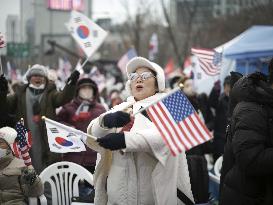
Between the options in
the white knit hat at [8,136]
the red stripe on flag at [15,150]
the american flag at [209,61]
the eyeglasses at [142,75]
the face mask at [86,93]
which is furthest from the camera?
the american flag at [209,61]

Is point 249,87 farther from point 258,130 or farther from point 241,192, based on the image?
point 241,192

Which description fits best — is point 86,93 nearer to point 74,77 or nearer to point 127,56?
point 74,77

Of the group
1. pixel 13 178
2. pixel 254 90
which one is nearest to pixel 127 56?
pixel 13 178

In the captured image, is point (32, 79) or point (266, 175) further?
point (32, 79)

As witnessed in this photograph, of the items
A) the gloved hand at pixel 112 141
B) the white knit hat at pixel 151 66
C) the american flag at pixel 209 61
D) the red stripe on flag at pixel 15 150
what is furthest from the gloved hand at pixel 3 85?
the american flag at pixel 209 61

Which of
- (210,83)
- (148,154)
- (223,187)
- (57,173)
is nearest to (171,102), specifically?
(148,154)

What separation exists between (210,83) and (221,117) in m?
4.20

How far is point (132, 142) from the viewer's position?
362 centimetres

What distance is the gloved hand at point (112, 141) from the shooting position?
11.4ft

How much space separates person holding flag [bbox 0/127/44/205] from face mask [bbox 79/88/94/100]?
2.52 meters

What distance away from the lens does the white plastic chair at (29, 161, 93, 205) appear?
570 cm

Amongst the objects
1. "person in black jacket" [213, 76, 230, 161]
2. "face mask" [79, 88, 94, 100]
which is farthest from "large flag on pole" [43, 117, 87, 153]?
"person in black jacket" [213, 76, 230, 161]

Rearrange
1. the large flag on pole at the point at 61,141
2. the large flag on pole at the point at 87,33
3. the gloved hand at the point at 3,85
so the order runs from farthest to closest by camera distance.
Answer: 1. the large flag on pole at the point at 87,33
2. the gloved hand at the point at 3,85
3. the large flag on pole at the point at 61,141

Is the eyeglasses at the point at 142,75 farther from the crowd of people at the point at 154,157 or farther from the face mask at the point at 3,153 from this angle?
the face mask at the point at 3,153
